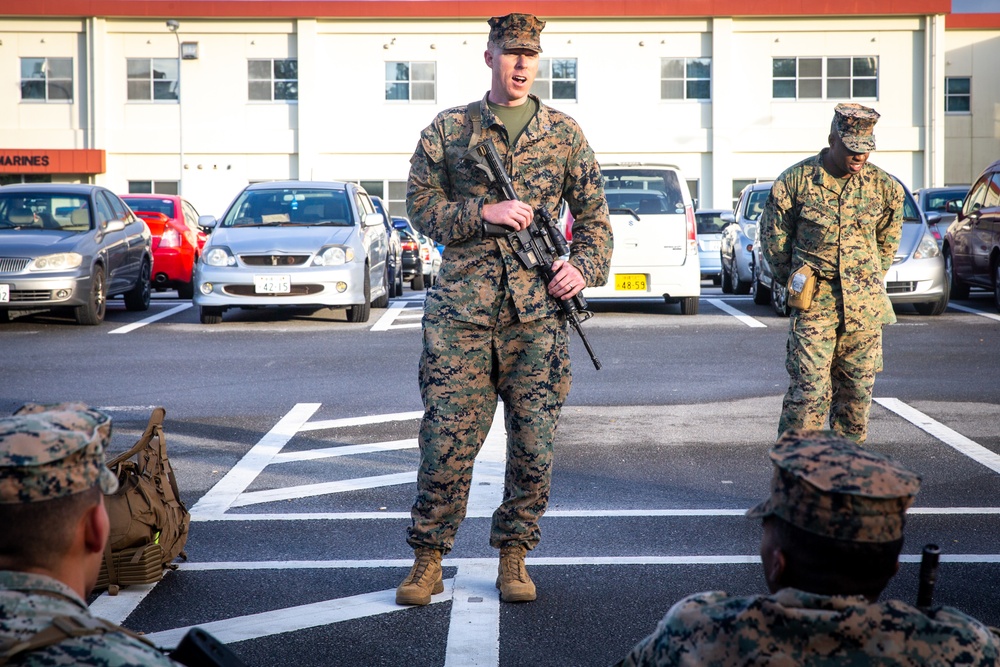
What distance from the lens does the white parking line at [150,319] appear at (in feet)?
49.3

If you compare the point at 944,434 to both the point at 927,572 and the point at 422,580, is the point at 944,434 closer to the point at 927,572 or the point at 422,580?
the point at 422,580

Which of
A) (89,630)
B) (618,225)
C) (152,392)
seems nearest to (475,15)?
(618,225)

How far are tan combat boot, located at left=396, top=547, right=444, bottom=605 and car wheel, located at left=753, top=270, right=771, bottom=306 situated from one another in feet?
43.8

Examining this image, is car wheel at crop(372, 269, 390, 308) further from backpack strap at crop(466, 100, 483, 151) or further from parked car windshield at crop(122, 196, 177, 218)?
backpack strap at crop(466, 100, 483, 151)

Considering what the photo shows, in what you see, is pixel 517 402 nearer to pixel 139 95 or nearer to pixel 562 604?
pixel 562 604

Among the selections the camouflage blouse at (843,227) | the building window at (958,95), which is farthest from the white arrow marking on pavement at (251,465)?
the building window at (958,95)

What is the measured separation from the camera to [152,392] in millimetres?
10367

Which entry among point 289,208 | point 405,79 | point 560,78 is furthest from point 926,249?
point 405,79

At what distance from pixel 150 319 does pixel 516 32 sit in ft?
40.6

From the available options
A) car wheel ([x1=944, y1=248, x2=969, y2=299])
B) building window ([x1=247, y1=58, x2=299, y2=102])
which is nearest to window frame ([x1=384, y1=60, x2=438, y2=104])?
building window ([x1=247, y1=58, x2=299, y2=102])

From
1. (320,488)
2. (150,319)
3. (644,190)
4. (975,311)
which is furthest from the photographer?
(975,311)

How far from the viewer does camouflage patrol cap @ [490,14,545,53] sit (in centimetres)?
479

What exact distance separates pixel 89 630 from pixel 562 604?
293 cm

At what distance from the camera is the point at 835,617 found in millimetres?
2164
